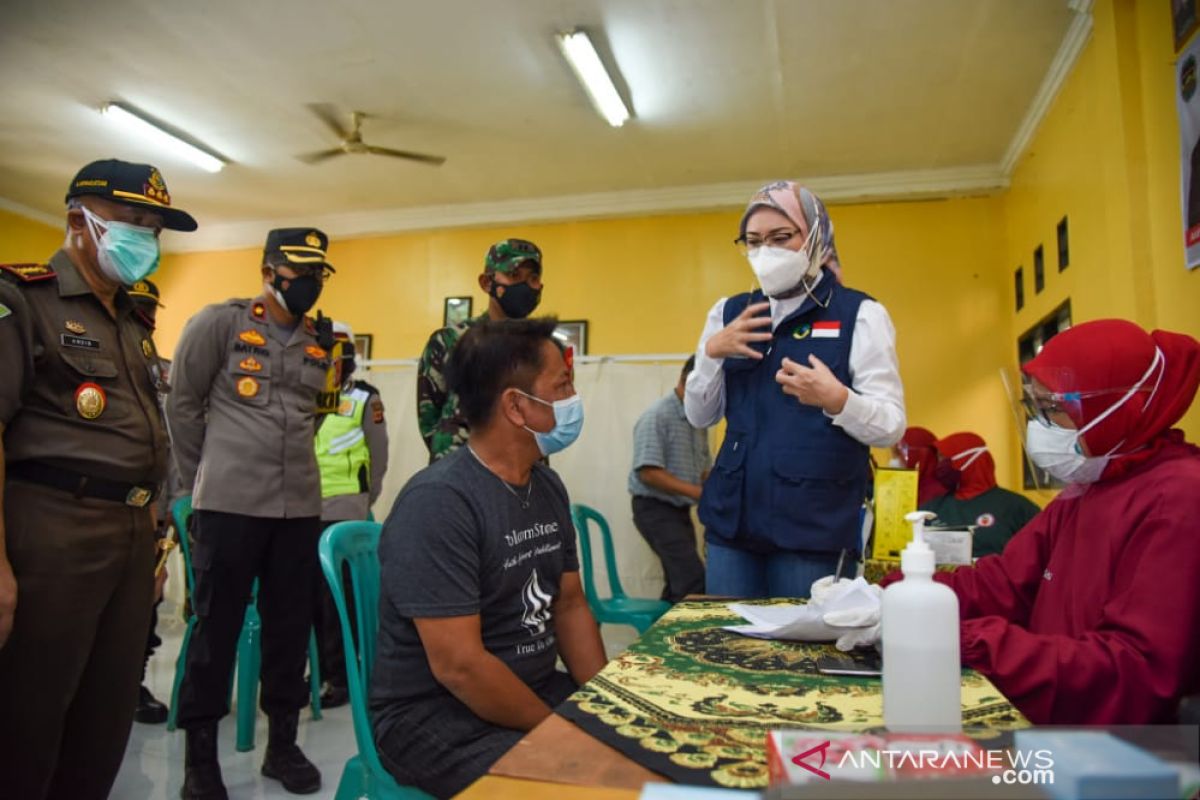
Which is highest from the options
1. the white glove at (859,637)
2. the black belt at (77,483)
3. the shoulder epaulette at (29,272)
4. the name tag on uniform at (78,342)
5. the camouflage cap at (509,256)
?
the camouflage cap at (509,256)

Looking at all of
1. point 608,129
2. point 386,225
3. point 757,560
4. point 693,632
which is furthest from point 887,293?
point 693,632

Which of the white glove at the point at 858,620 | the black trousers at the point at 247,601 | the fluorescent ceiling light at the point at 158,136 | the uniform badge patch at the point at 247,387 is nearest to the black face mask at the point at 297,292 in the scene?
the uniform badge patch at the point at 247,387

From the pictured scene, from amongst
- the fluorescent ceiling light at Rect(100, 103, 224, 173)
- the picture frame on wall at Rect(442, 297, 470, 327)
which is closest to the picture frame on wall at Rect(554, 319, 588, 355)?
the picture frame on wall at Rect(442, 297, 470, 327)

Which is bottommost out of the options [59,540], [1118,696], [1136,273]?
[1118,696]

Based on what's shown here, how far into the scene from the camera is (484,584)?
1391 millimetres

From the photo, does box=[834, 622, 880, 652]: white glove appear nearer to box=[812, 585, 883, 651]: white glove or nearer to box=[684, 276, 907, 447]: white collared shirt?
box=[812, 585, 883, 651]: white glove

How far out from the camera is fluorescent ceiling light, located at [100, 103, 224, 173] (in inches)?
202

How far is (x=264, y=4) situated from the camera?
13.1ft

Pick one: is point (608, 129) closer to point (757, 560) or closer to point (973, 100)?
point (973, 100)

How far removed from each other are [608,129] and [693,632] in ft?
14.9

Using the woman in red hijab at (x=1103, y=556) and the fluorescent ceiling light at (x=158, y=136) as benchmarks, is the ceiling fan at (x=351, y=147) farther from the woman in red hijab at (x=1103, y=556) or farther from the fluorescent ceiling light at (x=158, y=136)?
the woman in red hijab at (x=1103, y=556)

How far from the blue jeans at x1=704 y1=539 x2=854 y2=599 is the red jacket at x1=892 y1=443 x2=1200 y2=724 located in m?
0.47

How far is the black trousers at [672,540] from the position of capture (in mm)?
3982

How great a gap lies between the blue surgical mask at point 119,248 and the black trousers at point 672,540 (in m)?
2.75
